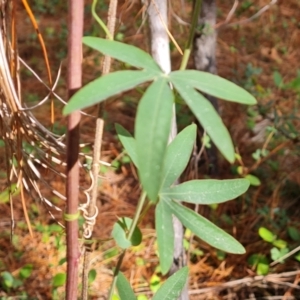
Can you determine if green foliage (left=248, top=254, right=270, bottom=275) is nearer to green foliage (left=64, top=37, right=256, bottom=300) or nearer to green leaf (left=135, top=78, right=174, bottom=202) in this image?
green foliage (left=64, top=37, right=256, bottom=300)

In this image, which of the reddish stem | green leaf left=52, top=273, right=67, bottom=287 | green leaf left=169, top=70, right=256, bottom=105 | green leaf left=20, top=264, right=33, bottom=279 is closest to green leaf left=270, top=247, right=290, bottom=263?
green leaf left=52, top=273, right=67, bottom=287

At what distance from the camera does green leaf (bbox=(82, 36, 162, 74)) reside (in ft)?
1.45

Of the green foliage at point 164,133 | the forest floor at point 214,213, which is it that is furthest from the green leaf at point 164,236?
the forest floor at point 214,213

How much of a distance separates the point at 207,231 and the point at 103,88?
249 mm

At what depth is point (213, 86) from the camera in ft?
1.41

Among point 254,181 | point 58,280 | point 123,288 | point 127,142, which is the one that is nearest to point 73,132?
point 127,142

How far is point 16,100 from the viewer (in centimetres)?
65

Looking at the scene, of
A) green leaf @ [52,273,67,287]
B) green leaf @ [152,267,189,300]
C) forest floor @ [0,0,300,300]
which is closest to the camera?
green leaf @ [152,267,189,300]

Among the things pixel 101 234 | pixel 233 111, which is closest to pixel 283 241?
pixel 101 234

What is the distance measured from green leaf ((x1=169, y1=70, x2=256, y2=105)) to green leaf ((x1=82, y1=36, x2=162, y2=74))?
1.0 inches


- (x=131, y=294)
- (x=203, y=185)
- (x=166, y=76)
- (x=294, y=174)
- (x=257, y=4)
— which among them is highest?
(x=257, y=4)

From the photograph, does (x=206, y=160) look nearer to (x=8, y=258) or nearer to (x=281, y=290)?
(x=281, y=290)

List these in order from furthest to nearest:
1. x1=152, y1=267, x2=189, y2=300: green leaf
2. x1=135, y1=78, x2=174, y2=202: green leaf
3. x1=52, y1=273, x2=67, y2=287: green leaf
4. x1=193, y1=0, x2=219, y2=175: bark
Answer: x1=193, y1=0, x2=219, y2=175: bark < x1=52, y1=273, x2=67, y2=287: green leaf < x1=152, y1=267, x2=189, y2=300: green leaf < x1=135, y1=78, x2=174, y2=202: green leaf

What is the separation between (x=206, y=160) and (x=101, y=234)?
533 millimetres
